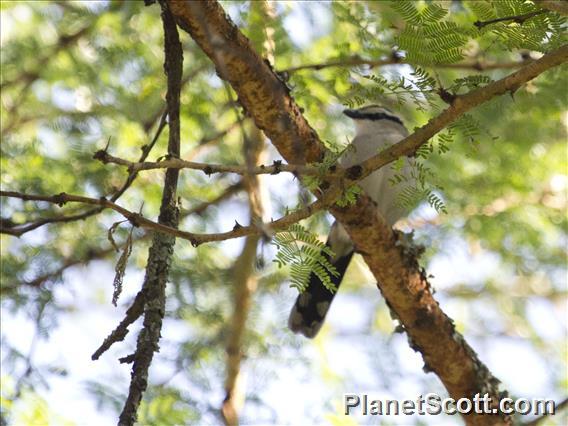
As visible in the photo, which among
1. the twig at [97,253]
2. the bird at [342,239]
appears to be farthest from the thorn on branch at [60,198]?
the bird at [342,239]

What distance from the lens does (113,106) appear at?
18.4 feet

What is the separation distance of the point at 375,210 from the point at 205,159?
92.3 inches

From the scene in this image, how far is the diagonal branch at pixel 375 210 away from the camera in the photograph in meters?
2.76

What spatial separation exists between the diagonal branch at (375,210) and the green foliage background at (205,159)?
316 millimetres

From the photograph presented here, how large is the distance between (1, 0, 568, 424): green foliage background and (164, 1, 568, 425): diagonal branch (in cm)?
32

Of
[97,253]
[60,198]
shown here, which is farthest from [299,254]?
[97,253]

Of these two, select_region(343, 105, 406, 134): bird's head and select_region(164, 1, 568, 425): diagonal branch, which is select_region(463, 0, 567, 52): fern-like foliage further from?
select_region(343, 105, 406, 134): bird's head

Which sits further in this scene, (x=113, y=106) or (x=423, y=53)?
(x=113, y=106)

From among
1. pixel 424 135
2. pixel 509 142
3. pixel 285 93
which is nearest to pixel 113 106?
pixel 285 93

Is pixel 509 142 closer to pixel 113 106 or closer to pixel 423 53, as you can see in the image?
pixel 113 106

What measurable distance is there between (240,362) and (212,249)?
91 cm

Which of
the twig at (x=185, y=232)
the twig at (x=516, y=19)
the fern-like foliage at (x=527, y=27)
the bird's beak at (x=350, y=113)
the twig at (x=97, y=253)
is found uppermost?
the bird's beak at (x=350, y=113)

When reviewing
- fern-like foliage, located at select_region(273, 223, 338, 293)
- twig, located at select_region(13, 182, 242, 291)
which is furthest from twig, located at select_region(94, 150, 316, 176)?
twig, located at select_region(13, 182, 242, 291)

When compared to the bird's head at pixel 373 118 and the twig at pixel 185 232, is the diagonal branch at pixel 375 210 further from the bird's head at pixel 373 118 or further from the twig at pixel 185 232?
the bird's head at pixel 373 118
